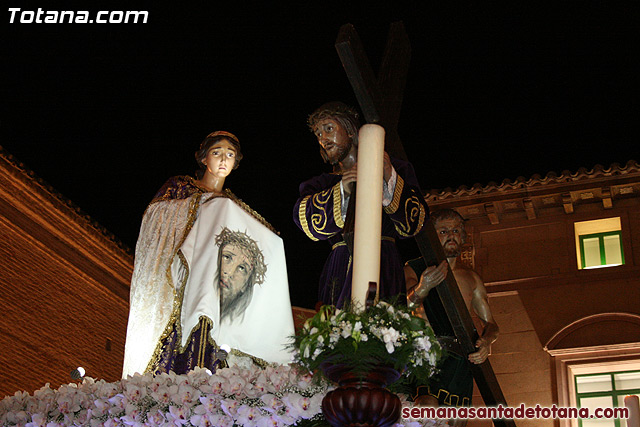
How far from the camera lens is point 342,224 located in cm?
477

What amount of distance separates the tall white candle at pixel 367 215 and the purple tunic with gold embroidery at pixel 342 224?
2.85 ft

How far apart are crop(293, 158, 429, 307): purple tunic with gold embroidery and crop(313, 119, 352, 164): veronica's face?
0.14 meters

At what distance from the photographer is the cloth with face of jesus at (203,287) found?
518 centimetres

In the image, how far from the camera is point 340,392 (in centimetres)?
337

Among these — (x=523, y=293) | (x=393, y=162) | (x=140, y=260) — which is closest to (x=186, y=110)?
(x=523, y=293)

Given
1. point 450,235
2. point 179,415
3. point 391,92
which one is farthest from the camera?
point 450,235

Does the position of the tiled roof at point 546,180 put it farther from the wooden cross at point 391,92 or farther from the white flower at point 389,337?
the white flower at point 389,337

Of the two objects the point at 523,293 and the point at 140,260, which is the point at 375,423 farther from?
the point at 523,293

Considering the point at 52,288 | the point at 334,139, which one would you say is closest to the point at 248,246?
the point at 334,139

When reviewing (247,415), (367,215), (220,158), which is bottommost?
(247,415)

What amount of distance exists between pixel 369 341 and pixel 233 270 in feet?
7.21

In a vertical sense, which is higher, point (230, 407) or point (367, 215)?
point (367, 215)

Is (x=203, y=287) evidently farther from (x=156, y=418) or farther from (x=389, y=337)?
(x=389, y=337)

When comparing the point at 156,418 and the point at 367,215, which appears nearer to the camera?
the point at 367,215
